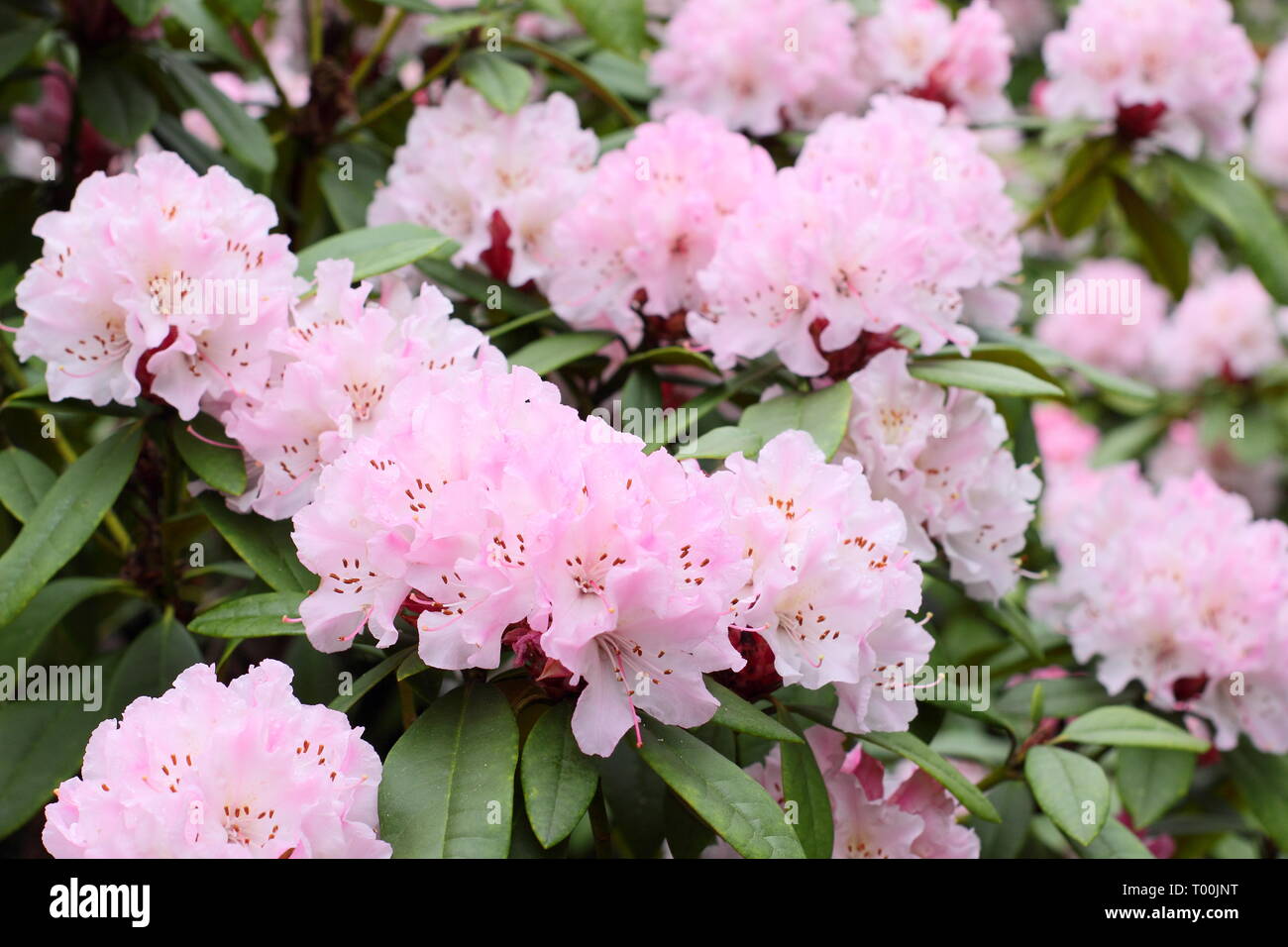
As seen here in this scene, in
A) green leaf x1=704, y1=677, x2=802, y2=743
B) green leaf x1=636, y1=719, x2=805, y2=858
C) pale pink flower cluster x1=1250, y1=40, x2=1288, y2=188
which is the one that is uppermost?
pale pink flower cluster x1=1250, y1=40, x2=1288, y2=188

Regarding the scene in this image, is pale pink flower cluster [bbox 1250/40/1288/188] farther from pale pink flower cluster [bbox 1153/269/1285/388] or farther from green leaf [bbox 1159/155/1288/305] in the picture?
green leaf [bbox 1159/155/1288/305]

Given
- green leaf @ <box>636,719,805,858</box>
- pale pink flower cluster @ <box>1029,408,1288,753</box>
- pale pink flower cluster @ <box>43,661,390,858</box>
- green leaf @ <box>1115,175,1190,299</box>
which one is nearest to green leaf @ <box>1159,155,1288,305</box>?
green leaf @ <box>1115,175,1190,299</box>

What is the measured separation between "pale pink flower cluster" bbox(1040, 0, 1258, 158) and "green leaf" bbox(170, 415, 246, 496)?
55.6 inches

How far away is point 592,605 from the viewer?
0.95 meters

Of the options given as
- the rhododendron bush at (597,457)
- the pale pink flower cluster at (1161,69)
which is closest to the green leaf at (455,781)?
the rhododendron bush at (597,457)

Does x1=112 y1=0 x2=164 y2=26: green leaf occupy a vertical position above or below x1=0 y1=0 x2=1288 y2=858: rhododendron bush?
above

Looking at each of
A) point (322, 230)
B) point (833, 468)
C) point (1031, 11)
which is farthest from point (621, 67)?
point (1031, 11)

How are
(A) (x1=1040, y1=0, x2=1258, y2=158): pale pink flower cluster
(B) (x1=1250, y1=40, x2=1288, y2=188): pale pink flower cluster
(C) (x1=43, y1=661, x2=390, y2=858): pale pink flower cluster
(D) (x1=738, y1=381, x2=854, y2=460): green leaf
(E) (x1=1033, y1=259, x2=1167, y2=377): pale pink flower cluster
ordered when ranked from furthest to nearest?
(E) (x1=1033, y1=259, x2=1167, y2=377): pale pink flower cluster → (B) (x1=1250, y1=40, x2=1288, y2=188): pale pink flower cluster → (A) (x1=1040, y1=0, x2=1258, y2=158): pale pink flower cluster → (D) (x1=738, y1=381, x2=854, y2=460): green leaf → (C) (x1=43, y1=661, x2=390, y2=858): pale pink flower cluster

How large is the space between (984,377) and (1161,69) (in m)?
0.90

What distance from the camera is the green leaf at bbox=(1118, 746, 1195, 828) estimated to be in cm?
155

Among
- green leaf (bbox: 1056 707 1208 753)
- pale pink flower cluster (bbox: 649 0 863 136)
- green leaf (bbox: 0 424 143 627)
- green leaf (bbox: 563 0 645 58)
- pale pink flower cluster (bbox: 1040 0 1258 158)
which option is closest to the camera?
green leaf (bbox: 0 424 143 627)

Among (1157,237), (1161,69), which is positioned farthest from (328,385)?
(1157,237)

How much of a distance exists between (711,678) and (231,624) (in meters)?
0.40

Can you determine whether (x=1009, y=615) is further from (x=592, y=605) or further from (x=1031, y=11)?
(x=1031, y=11)
